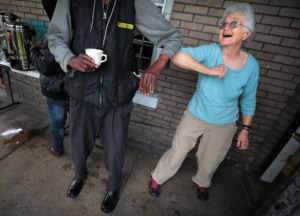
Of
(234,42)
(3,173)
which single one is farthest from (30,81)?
(234,42)

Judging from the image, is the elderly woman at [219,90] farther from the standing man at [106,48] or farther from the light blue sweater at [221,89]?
the standing man at [106,48]

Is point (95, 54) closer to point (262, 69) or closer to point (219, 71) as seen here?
point (219, 71)

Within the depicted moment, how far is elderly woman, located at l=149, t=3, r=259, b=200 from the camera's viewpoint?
60.3 inches

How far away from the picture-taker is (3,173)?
2.22 m

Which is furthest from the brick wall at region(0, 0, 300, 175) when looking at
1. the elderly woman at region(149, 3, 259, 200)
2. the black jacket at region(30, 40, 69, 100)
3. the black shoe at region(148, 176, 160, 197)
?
the black jacket at region(30, 40, 69, 100)

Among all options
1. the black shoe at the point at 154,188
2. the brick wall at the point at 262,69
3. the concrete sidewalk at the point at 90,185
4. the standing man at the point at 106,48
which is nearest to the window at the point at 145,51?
the brick wall at the point at 262,69

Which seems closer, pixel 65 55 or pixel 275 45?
pixel 65 55

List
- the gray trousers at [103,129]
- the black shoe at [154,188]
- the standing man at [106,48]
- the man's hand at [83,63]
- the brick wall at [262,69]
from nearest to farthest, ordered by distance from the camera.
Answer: the man's hand at [83,63]
the standing man at [106,48]
the gray trousers at [103,129]
the brick wall at [262,69]
the black shoe at [154,188]

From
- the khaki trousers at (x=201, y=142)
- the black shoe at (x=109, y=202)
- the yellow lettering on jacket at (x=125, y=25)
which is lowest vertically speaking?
the black shoe at (x=109, y=202)

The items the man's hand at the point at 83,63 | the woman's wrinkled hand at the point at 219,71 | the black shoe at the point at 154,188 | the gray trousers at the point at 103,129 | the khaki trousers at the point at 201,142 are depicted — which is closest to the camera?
the man's hand at the point at 83,63

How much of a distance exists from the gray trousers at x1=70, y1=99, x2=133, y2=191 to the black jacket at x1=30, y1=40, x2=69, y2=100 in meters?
0.38

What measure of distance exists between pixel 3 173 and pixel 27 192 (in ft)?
1.47

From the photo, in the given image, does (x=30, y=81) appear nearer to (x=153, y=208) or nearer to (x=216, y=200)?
(x=153, y=208)

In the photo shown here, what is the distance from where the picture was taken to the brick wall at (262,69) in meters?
2.04
